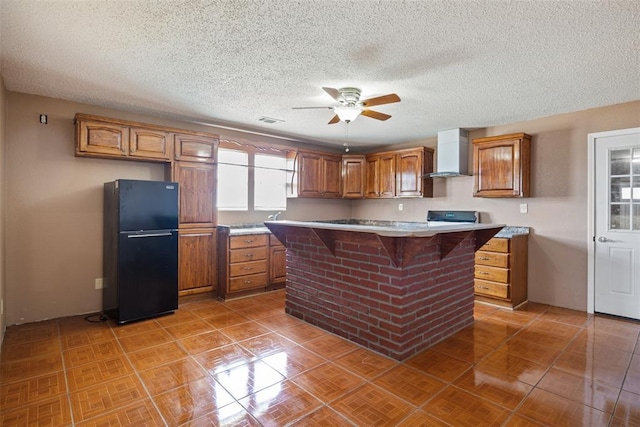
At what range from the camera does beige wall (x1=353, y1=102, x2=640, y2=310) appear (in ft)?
12.6

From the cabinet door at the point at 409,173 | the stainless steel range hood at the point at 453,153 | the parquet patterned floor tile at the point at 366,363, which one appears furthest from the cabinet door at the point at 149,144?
the stainless steel range hood at the point at 453,153

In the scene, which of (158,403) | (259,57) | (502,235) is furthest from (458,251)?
(158,403)

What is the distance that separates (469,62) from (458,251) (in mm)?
1683

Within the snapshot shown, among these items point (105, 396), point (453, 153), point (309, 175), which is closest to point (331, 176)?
point (309, 175)

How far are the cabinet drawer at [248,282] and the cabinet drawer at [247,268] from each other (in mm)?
55

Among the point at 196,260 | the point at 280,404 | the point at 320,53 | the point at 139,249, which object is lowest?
the point at 280,404

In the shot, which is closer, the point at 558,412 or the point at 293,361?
the point at 558,412

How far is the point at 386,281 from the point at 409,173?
3.06 metres

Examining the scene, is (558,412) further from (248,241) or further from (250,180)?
(250,180)

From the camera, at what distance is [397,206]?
590 cm

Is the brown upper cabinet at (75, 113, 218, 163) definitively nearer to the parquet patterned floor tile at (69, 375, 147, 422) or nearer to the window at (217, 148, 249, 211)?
the window at (217, 148, 249, 211)

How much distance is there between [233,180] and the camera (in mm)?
4945

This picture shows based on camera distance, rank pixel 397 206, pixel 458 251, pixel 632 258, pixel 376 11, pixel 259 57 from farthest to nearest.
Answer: pixel 397 206
pixel 632 258
pixel 458 251
pixel 259 57
pixel 376 11

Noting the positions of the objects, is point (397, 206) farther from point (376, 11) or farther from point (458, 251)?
point (376, 11)
